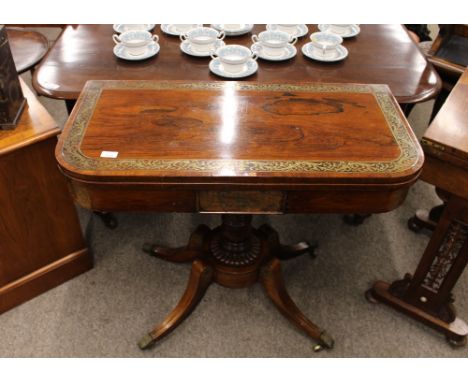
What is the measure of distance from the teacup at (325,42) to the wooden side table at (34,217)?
107cm

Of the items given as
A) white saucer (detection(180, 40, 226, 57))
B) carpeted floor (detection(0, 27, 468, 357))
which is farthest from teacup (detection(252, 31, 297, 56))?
carpeted floor (detection(0, 27, 468, 357))

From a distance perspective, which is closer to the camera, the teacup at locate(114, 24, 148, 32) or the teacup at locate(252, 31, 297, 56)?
the teacup at locate(252, 31, 297, 56)

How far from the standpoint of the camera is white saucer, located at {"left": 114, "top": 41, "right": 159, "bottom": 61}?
177 centimetres

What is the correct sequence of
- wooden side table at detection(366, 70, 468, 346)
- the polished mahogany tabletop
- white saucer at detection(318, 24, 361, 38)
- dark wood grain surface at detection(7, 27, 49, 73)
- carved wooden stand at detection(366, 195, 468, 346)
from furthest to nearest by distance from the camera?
dark wood grain surface at detection(7, 27, 49, 73) → white saucer at detection(318, 24, 361, 38) → the polished mahogany tabletop → carved wooden stand at detection(366, 195, 468, 346) → wooden side table at detection(366, 70, 468, 346)

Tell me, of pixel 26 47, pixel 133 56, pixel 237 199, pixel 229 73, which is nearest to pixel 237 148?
pixel 237 199

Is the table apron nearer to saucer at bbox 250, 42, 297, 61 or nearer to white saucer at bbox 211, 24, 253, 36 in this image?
saucer at bbox 250, 42, 297, 61

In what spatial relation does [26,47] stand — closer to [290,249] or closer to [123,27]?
[123,27]

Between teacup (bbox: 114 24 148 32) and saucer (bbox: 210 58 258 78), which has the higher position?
saucer (bbox: 210 58 258 78)

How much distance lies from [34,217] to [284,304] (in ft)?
3.40

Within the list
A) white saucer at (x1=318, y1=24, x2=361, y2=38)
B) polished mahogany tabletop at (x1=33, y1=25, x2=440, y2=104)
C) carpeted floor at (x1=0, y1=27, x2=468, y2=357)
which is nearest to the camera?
polished mahogany tabletop at (x1=33, y1=25, x2=440, y2=104)

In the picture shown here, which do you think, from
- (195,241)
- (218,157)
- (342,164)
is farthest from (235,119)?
(195,241)

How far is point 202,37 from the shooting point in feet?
6.19

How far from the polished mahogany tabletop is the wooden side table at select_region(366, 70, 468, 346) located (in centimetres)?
21

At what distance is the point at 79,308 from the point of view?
1.87 meters
